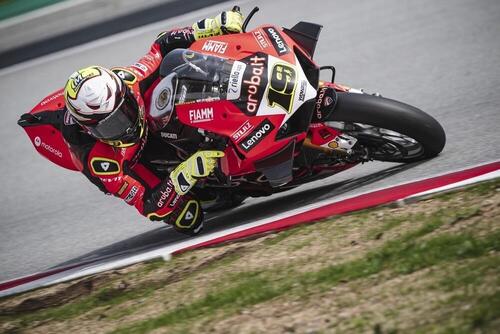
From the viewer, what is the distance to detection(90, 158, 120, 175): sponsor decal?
517 centimetres

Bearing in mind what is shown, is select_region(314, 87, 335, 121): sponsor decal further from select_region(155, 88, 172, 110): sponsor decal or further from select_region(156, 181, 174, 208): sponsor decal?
select_region(156, 181, 174, 208): sponsor decal

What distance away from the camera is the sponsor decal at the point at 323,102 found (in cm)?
501

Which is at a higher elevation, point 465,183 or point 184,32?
point 184,32

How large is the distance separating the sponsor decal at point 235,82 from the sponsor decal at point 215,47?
0.97 feet

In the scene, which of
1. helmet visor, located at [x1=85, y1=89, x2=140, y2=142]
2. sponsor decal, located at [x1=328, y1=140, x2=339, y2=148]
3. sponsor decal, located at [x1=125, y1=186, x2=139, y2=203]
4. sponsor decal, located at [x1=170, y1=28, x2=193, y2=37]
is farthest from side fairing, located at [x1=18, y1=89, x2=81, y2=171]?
sponsor decal, located at [x1=328, y1=140, x2=339, y2=148]

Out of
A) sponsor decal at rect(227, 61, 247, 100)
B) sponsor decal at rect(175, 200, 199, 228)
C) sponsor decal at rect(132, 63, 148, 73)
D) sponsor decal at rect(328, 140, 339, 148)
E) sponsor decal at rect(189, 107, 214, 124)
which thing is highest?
sponsor decal at rect(132, 63, 148, 73)

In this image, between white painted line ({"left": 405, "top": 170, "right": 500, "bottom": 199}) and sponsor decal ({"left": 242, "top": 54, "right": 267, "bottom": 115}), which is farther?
sponsor decal ({"left": 242, "top": 54, "right": 267, "bottom": 115})

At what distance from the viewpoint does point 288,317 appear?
12.4ft

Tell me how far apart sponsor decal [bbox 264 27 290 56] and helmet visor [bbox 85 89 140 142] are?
986 mm

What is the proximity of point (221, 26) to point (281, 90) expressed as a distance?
1040 millimetres

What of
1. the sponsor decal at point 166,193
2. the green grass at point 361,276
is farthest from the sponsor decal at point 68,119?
the green grass at point 361,276

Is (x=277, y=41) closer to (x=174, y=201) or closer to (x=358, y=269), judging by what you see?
(x=174, y=201)

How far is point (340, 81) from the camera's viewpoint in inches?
304

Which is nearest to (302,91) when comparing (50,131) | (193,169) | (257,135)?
(257,135)
